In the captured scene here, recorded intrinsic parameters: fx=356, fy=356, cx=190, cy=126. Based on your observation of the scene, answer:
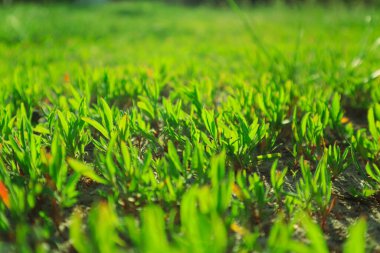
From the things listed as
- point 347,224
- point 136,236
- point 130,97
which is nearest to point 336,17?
point 130,97

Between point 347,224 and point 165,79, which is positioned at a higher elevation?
point 165,79

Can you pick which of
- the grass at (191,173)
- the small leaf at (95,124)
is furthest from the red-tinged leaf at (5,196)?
the small leaf at (95,124)

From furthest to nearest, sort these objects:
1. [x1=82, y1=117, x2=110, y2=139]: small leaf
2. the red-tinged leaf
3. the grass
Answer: [x1=82, y1=117, x2=110, y2=139]: small leaf → the red-tinged leaf → the grass

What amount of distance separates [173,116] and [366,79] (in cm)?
119

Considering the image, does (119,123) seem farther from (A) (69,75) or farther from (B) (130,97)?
(A) (69,75)

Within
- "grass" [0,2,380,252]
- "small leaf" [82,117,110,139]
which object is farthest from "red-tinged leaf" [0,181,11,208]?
"small leaf" [82,117,110,139]

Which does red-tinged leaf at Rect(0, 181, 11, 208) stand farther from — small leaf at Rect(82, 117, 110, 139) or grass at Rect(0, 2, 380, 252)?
small leaf at Rect(82, 117, 110, 139)

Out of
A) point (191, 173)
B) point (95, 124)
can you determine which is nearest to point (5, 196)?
point (95, 124)

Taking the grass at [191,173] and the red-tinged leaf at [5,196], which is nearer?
the grass at [191,173]

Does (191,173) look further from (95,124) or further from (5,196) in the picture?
(5,196)

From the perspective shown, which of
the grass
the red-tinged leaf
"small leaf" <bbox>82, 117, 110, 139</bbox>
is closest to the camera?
the grass

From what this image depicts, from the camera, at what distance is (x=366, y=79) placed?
77.6 inches

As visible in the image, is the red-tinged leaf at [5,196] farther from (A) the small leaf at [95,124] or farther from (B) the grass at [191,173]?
(A) the small leaf at [95,124]

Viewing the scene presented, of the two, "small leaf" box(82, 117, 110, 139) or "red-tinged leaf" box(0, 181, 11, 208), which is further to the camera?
"small leaf" box(82, 117, 110, 139)
